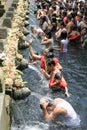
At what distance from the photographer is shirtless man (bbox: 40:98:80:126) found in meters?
9.23

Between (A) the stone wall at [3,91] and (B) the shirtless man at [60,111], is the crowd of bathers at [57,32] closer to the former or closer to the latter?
(A) the stone wall at [3,91]

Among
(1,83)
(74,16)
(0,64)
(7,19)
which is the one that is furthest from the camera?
(74,16)

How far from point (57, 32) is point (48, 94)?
7.31 metres

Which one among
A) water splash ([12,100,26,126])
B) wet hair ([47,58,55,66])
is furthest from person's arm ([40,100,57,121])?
wet hair ([47,58,55,66])

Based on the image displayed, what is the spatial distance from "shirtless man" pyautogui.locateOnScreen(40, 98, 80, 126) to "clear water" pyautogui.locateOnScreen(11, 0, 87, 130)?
0.57ft

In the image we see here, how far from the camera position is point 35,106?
10.6 m

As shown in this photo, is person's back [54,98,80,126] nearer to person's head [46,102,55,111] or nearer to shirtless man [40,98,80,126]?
shirtless man [40,98,80,126]

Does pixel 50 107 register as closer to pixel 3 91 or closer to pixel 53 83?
pixel 3 91

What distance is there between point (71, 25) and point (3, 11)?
3.19 meters

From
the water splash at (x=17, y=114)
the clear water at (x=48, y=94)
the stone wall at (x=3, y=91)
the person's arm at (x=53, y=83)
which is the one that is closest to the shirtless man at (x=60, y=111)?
the clear water at (x=48, y=94)

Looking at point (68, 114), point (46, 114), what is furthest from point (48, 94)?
point (68, 114)

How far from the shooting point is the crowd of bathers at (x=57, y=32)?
11680 mm

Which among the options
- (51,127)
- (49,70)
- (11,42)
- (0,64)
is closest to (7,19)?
(11,42)

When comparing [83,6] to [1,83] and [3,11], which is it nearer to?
[3,11]
